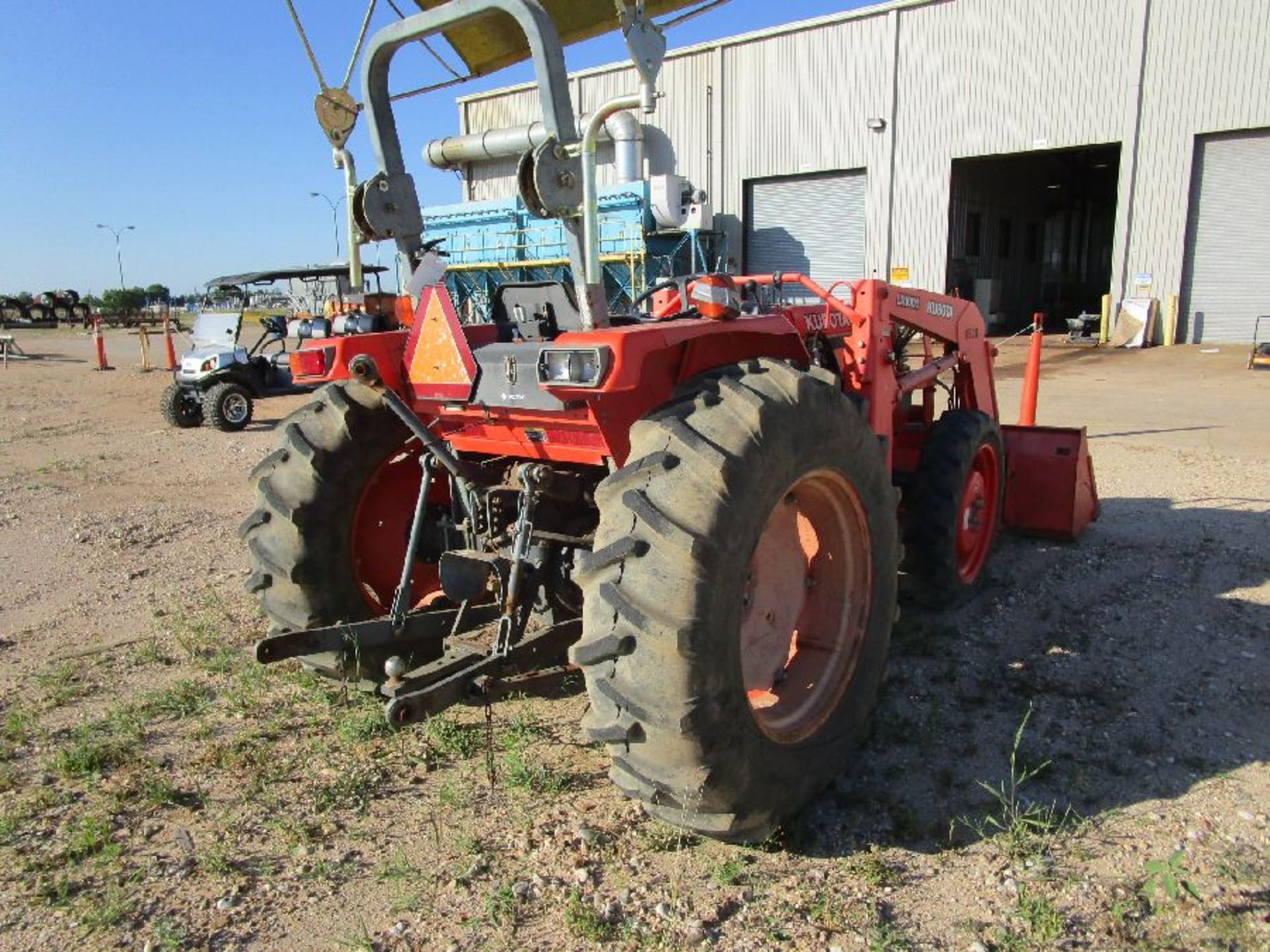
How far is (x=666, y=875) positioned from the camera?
9.18 feet

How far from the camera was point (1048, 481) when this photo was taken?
589cm

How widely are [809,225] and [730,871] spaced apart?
24346 mm

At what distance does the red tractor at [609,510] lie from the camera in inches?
99.7

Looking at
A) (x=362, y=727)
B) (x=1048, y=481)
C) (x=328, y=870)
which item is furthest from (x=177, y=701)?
(x=1048, y=481)

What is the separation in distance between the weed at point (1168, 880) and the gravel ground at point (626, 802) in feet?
0.05

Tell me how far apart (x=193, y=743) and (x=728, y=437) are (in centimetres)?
263

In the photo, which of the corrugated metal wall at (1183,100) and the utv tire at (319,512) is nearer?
the utv tire at (319,512)

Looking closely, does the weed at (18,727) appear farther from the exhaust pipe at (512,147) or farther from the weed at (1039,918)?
the exhaust pipe at (512,147)

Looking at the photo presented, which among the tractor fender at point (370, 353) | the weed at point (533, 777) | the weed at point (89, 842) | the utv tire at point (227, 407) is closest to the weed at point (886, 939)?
the weed at point (533, 777)

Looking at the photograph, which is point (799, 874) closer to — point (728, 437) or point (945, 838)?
point (945, 838)

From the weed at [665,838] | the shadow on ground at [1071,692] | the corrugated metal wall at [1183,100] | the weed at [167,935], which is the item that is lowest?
the shadow on ground at [1071,692]

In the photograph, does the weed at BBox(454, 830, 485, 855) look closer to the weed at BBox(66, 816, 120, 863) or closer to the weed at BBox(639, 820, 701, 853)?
the weed at BBox(639, 820, 701, 853)

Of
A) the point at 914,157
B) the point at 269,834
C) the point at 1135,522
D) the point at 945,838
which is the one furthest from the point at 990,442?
the point at 914,157

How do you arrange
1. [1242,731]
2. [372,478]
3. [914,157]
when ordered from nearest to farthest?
[1242,731], [372,478], [914,157]
